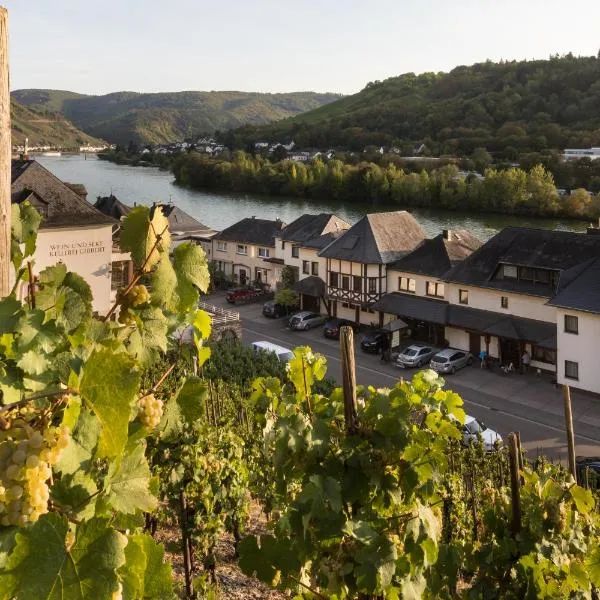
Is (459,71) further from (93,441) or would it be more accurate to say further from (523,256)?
(93,441)

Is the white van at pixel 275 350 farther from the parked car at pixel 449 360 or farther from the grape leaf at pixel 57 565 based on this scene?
the grape leaf at pixel 57 565

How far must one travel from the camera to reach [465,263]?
24000mm

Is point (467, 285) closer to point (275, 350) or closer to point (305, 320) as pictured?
point (275, 350)

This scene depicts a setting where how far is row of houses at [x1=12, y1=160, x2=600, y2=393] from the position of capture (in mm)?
16141

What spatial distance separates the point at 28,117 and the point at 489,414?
107m

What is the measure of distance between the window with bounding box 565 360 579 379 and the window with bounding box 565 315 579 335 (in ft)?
2.87

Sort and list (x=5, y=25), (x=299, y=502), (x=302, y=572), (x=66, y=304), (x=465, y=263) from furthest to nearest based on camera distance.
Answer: (x=465, y=263) < (x=302, y=572) < (x=299, y=502) < (x=66, y=304) < (x=5, y=25)

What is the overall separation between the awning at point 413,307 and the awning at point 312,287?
127 inches

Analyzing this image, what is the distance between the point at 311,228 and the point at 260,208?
33368 millimetres

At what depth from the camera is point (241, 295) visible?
32.4m

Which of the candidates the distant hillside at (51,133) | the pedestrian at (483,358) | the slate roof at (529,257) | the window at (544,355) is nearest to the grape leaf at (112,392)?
the slate roof at (529,257)

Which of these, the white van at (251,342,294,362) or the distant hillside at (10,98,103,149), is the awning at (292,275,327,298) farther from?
the distant hillside at (10,98,103,149)

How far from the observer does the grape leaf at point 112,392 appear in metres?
1.17

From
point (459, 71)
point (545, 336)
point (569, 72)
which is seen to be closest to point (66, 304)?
point (545, 336)
